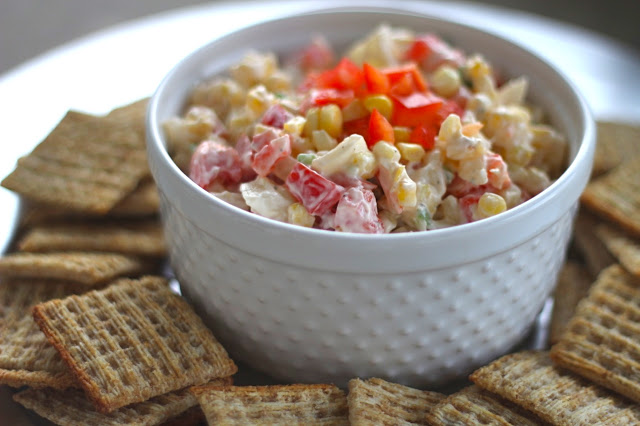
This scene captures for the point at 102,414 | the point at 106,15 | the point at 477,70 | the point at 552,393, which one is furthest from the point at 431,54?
the point at 106,15

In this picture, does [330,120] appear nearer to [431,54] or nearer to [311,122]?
[311,122]

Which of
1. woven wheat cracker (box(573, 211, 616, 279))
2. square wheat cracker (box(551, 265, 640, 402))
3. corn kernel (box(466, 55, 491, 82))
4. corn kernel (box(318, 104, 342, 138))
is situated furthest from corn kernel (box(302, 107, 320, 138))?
woven wheat cracker (box(573, 211, 616, 279))

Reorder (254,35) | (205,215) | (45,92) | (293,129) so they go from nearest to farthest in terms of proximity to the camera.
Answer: (205,215), (293,129), (254,35), (45,92)

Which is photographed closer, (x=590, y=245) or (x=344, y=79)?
(x=344, y=79)

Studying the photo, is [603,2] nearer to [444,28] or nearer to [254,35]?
[444,28]

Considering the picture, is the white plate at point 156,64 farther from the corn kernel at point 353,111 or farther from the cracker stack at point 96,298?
the corn kernel at point 353,111

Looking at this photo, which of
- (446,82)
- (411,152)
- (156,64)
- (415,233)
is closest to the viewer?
(415,233)

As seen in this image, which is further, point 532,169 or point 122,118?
point 122,118

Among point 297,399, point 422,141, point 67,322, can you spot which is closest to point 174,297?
point 67,322
